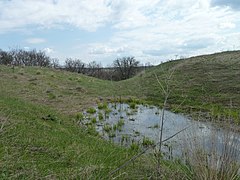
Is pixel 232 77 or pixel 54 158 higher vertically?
pixel 232 77

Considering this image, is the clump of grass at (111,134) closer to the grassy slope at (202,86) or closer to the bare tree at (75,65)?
the grassy slope at (202,86)

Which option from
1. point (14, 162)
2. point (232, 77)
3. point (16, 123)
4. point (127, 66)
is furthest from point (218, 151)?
point (127, 66)

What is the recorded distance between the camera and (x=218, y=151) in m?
4.30

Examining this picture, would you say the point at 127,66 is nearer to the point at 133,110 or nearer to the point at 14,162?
the point at 133,110

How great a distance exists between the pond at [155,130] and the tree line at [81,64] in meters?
33.6

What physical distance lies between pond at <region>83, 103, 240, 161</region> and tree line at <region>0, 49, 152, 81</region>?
Answer: 33.6 m

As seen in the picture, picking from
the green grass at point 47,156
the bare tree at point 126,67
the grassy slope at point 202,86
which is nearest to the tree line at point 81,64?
the bare tree at point 126,67

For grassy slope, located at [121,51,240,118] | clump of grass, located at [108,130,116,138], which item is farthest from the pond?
grassy slope, located at [121,51,240,118]

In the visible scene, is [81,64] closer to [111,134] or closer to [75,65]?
[75,65]

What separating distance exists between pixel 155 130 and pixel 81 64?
49734 millimetres

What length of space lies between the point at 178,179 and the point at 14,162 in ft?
9.29

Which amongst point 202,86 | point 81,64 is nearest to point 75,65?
point 81,64

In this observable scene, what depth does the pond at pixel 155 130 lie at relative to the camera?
427cm

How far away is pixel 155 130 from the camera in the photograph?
34.7 ft
